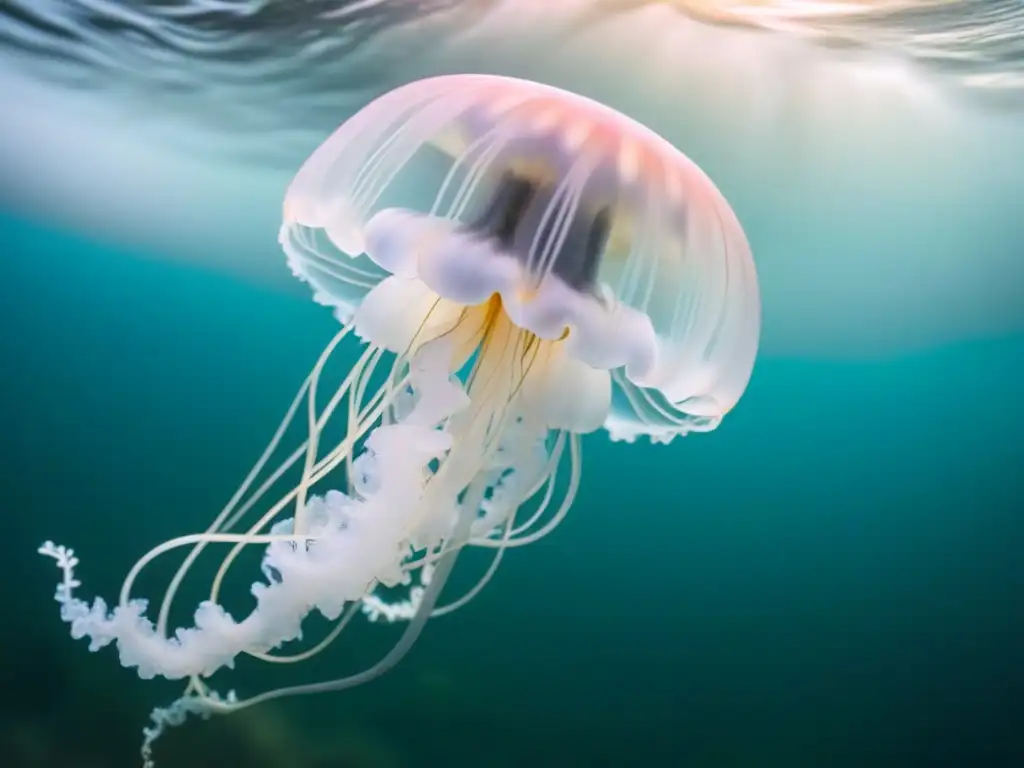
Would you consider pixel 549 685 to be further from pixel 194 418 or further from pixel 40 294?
pixel 40 294

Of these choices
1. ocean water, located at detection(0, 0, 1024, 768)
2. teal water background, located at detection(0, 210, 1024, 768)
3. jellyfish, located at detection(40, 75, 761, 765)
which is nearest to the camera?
jellyfish, located at detection(40, 75, 761, 765)

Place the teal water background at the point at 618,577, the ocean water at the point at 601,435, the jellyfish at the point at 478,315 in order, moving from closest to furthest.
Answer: the jellyfish at the point at 478,315 → the ocean water at the point at 601,435 → the teal water background at the point at 618,577

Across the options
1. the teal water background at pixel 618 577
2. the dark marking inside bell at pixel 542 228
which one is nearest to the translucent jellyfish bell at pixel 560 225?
the dark marking inside bell at pixel 542 228

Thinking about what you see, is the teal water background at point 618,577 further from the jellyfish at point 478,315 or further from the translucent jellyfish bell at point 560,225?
the translucent jellyfish bell at point 560,225

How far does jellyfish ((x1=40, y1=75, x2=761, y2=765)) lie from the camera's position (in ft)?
5.18

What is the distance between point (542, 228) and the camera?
159 centimetres

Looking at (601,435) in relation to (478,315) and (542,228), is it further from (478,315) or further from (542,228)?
(542,228)

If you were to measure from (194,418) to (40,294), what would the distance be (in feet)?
3.22

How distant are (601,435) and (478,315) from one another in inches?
114

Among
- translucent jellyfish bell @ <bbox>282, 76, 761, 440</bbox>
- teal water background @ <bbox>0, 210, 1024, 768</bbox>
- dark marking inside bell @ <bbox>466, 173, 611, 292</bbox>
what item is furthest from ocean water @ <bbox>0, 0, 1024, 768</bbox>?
dark marking inside bell @ <bbox>466, 173, 611, 292</bbox>

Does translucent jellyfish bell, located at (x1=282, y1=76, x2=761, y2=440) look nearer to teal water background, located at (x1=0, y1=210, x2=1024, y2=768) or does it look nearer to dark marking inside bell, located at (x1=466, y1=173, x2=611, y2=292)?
dark marking inside bell, located at (x1=466, y1=173, x2=611, y2=292)

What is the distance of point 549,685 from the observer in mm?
4270

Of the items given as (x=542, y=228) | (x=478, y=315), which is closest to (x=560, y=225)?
(x=542, y=228)

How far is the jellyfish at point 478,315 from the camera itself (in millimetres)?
1579
